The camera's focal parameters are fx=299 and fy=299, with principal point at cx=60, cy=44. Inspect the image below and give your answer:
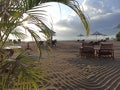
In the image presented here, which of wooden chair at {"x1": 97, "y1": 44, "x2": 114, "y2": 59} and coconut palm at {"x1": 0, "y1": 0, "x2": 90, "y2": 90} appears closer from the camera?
coconut palm at {"x1": 0, "y1": 0, "x2": 90, "y2": 90}

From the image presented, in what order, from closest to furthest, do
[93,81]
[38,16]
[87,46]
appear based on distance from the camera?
[38,16]
[93,81]
[87,46]

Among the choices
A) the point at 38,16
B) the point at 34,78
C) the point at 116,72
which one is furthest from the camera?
the point at 116,72

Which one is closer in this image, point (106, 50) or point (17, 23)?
point (17, 23)

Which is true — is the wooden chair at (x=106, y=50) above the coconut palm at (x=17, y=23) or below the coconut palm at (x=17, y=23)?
below

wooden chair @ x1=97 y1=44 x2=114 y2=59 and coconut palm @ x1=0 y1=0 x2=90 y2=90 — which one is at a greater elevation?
coconut palm @ x1=0 y1=0 x2=90 y2=90

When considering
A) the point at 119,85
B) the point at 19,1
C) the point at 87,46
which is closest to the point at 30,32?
the point at 19,1

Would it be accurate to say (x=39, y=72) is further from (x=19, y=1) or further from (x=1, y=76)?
(x=19, y=1)

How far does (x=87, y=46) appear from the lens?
16.4 metres

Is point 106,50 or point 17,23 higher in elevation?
A: point 17,23

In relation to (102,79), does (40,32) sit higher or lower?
higher

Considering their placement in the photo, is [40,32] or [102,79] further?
[102,79]

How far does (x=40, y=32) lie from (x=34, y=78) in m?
0.72

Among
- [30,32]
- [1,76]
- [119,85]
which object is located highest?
[30,32]

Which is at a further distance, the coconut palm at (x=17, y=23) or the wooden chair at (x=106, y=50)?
the wooden chair at (x=106, y=50)
